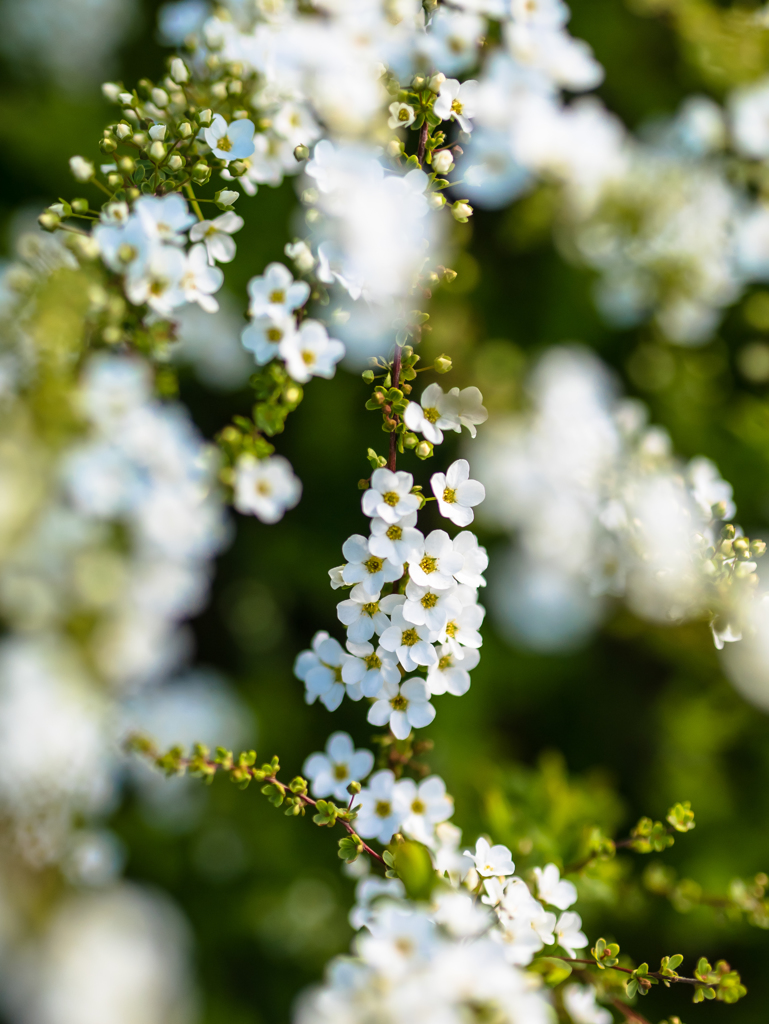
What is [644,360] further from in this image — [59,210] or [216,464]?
[59,210]

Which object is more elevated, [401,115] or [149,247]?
[401,115]

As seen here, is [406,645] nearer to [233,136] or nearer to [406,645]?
[406,645]

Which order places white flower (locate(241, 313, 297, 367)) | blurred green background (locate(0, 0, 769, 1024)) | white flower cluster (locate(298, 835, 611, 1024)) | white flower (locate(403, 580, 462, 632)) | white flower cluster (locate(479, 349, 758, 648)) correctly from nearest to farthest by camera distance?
white flower cluster (locate(298, 835, 611, 1024)), white flower (locate(403, 580, 462, 632)), white flower (locate(241, 313, 297, 367)), white flower cluster (locate(479, 349, 758, 648)), blurred green background (locate(0, 0, 769, 1024))

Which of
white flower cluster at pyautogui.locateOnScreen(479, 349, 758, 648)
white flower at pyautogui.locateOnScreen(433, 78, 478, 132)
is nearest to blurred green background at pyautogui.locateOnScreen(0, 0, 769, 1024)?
white flower cluster at pyautogui.locateOnScreen(479, 349, 758, 648)

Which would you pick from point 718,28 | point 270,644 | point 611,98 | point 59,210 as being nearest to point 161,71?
point 611,98

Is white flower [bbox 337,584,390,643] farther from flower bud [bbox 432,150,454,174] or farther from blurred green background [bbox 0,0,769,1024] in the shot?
blurred green background [bbox 0,0,769,1024]

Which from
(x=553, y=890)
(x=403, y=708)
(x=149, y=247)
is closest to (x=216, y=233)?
(x=149, y=247)

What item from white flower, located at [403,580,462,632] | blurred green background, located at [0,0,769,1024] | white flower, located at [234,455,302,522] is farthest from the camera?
blurred green background, located at [0,0,769,1024]
